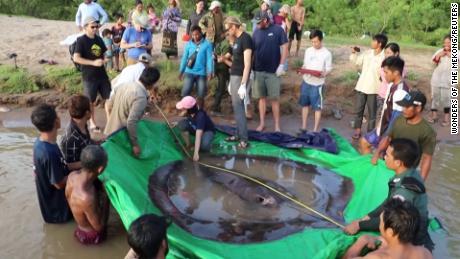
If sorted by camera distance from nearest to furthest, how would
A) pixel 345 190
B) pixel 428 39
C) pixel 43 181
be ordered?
pixel 43 181 < pixel 345 190 < pixel 428 39

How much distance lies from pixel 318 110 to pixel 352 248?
161 inches

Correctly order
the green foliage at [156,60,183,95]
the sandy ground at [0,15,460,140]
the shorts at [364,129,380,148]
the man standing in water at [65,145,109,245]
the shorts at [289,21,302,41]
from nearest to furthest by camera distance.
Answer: the man standing in water at [65,145,109,245], the shorts at [364,129,380,148], the sandy ground at [0,15,460,140], the green foliage at [156,60,183,95], the shorts at [289,21,302,41]

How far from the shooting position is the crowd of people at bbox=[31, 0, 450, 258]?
13.0 ft

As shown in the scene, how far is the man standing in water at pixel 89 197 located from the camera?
4344 mm

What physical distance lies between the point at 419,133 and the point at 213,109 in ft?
15.7

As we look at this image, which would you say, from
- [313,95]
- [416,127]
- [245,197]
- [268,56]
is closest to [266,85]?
[268,56]

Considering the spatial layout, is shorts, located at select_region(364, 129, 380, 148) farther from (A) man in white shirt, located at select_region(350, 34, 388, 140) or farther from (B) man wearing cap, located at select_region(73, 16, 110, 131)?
(B) man wearing cap, located at select_region(73, 16, 110, 131)

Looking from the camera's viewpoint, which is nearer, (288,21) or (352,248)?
(352,248)

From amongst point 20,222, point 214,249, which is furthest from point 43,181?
point 214,249

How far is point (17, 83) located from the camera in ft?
30.9

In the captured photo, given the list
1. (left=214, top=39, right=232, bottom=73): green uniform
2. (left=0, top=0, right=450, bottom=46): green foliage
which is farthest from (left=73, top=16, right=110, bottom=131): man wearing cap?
(left=0, top=0, right=450, bottom=46): green foliage

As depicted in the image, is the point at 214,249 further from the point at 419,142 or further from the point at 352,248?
the point at 419,142

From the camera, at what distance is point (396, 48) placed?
718cm

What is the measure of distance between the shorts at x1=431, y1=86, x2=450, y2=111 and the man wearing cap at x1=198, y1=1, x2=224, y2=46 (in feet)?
14.3
